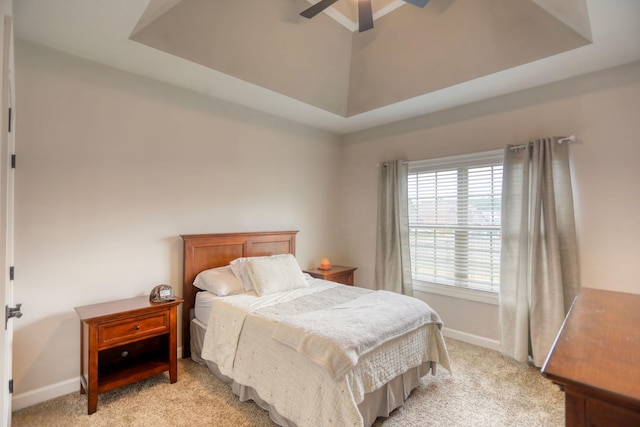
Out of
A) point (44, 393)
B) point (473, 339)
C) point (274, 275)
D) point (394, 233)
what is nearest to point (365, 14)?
point (274, 275)

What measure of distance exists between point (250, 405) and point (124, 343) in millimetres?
1028

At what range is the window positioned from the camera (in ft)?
10.9

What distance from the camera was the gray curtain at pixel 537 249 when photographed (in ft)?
9.07

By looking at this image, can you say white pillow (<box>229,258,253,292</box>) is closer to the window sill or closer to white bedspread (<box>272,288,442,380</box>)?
white bedspread (<box>272,288,442,380</box>)

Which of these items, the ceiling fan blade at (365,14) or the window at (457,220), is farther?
the window at (457,220)

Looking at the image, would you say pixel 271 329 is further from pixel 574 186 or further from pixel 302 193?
pixel 574 186

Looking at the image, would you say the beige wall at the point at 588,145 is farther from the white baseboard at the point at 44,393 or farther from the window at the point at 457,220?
the white baseboard at the point at 44,393

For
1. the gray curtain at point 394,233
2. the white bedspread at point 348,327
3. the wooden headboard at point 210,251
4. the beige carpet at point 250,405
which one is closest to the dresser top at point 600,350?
the white bedspread at point 348,327

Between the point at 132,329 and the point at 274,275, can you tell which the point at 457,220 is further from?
the point at 132,329

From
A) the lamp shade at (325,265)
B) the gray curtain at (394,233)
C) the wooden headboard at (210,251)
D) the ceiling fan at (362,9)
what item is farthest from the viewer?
the lamp shade at (325,265)

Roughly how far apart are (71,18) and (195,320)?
8.18 feet

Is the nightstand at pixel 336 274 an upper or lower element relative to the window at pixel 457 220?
lower

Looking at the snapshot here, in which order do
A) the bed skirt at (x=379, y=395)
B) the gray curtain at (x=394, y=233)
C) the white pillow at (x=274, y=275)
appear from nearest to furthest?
the bed skirt at (x=379, y=395) < the white pillow at (x=274, y=275) < the gray curtain at (x=394, y=233)

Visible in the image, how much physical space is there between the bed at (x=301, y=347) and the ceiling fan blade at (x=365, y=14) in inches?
84.2
